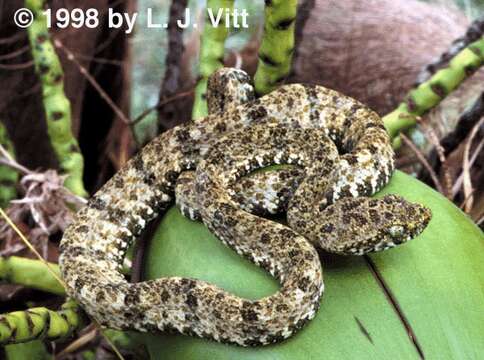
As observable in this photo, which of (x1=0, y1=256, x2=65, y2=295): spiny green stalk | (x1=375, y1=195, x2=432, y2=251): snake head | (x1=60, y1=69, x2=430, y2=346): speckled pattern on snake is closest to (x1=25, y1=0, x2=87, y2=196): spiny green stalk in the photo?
(x1=0, y1=256, x2=65, y2=295): spiny green stalk

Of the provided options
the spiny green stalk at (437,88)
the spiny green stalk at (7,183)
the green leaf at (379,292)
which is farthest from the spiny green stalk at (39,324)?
the spiny green stalk at (437,88)

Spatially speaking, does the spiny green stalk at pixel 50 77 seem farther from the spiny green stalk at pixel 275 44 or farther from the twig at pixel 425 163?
the twig at pixel 425 163

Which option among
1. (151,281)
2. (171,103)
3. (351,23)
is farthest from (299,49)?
(151,281)

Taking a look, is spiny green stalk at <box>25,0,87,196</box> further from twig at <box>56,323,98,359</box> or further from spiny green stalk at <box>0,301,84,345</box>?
spiny green stalk at <box>0,301,84,345</box>

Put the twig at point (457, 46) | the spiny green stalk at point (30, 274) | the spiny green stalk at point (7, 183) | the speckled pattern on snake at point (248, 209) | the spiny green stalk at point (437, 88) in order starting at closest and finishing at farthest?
the speckled pattern on snake at point (248, 209)
the spiny green stalk at point (30, 274)
the spiny green stalk at point (437, 88)
the twig at point (457, 46)
the spiny green stalk at point (7, 183)

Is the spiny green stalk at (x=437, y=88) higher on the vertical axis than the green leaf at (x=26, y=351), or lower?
higher

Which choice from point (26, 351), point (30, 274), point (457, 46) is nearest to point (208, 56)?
point (30, 274)
